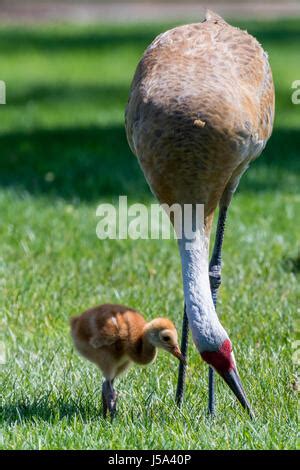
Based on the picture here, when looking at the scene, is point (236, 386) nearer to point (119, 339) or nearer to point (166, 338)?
point (166, 338)

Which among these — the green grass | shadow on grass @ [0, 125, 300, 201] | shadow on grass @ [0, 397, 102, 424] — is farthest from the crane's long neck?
shadow on grass @ [0, 125, 300, 201]

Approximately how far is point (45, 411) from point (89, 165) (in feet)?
20.5

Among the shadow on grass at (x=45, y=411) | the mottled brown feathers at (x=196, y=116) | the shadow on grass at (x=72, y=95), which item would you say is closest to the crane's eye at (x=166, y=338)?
the shadow on grass at (x=45, y=411)

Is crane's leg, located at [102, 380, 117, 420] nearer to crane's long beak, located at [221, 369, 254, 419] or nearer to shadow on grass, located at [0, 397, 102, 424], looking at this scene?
shadow on grass, located at [0, 397, 102, 424]

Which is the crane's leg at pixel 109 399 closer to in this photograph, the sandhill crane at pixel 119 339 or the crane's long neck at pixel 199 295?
the sandhill crane at pixel 119 339

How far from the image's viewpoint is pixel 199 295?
4883 mm

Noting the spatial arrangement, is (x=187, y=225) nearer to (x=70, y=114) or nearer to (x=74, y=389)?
(x=74, y=389)

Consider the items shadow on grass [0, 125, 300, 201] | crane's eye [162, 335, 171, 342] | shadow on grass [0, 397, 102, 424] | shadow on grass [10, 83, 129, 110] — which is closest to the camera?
shadow on grass [0, 397, 102, 424]

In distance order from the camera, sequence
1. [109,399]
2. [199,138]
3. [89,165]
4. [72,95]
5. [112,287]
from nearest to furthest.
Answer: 1. [109,399]
2. [199,138]
3. [112,287]
4. [89,165]
5. [72,95]

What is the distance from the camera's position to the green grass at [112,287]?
4.89 meters

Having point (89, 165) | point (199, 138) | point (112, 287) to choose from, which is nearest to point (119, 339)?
point (199, 138)

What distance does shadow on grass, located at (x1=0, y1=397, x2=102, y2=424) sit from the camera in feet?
16.4

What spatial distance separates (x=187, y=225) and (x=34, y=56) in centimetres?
1457

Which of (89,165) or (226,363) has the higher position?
(89,165)
